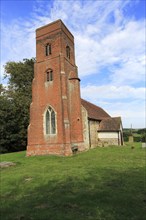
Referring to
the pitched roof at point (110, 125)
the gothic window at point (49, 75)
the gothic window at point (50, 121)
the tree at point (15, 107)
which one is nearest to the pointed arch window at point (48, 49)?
the gothic window at point (49, 75)

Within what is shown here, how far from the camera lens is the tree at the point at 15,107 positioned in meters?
34.7

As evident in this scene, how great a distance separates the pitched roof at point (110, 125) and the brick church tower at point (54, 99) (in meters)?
8.12

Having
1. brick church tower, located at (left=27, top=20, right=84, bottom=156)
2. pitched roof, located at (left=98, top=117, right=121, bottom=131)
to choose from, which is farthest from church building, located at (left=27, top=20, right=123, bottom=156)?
pitched roof, located at (left=98, top=117, right=121, bottom=131)

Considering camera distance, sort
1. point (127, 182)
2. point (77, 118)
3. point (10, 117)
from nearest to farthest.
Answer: point (127, 182)
point (77, 118)
point (10, 117)

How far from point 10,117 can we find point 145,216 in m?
31.4

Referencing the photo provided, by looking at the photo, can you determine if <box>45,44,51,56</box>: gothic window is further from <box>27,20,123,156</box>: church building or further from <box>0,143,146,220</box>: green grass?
<box>0,143,146,220</box>: green grass

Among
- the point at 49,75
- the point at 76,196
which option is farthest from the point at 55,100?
the point at 76,196

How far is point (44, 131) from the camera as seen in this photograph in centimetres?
2444

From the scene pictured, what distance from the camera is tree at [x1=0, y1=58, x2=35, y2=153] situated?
3472 centimetres

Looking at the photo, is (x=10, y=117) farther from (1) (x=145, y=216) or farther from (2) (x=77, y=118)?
(1) (x=145, y=216)

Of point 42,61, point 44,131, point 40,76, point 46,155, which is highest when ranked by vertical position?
A: point 42,61

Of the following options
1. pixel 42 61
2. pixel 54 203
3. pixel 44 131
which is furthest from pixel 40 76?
pixel 54 203

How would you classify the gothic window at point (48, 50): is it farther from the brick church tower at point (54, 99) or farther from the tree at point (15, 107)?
the tree at point (15, 107)

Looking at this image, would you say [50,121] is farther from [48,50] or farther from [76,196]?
[76,196]
